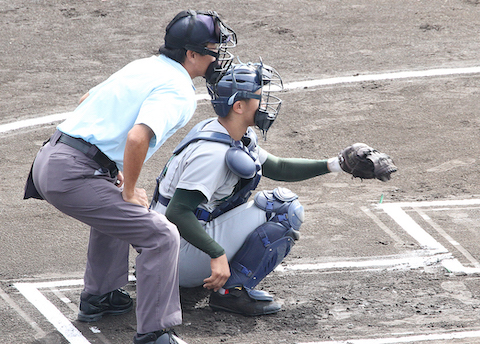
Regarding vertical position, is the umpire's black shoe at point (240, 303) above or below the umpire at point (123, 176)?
below

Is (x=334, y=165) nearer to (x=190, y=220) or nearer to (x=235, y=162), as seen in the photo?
(x=235, y=162)

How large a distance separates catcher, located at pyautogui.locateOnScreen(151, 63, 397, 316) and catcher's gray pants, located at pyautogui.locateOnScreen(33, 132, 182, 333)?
38 cm

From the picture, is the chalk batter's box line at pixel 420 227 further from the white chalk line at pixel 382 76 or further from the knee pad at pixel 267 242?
the white chalk line at pixel 382 76

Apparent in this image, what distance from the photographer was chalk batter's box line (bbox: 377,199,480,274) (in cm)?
500

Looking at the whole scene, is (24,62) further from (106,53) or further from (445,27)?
(445,27)

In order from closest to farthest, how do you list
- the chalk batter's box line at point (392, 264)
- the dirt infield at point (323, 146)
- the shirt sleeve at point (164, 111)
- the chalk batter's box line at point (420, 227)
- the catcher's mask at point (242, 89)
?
the shirt sleeve at point (164, 111) < the chalk batter's box line at point (392, 264) < the catcher's mask at point (242, 89) < the dirt infield at point (323, 146) < the chalk batter's box line at point (420, 227)

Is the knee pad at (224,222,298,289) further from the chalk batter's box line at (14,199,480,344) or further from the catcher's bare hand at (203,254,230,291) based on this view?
the chalk batter's box line at (14,199,480,344)

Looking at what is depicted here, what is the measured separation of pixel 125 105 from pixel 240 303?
1535mm

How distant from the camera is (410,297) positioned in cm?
463

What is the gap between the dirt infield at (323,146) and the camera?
14.4 feet

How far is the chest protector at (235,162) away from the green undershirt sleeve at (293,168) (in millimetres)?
247

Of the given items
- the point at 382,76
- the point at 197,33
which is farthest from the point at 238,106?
the point at 382,76

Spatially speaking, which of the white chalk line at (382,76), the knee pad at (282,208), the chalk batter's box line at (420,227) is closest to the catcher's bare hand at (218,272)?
the knee pad at (282,208)

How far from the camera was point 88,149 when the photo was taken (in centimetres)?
378
